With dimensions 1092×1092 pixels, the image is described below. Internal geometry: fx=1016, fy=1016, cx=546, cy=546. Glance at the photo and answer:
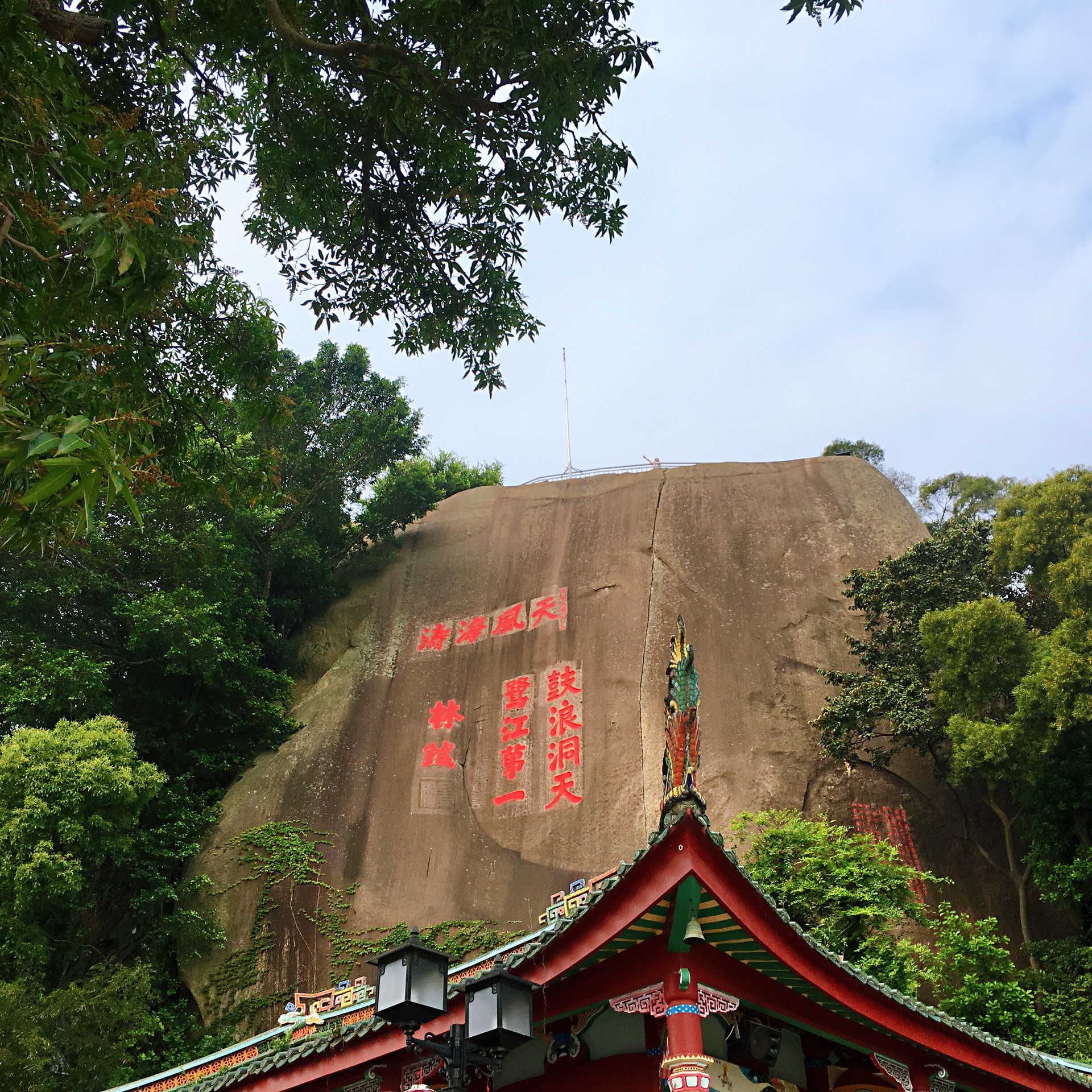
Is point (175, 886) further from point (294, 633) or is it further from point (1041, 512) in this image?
point (1041, 512)

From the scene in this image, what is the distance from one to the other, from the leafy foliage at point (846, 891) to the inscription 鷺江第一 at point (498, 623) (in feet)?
20.4

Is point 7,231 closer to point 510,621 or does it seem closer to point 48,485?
point 48,485

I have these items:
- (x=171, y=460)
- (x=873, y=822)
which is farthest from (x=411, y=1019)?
(x=873, y=822)

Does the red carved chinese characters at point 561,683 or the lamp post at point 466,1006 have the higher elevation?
the red carved chinese characters at point 561,683

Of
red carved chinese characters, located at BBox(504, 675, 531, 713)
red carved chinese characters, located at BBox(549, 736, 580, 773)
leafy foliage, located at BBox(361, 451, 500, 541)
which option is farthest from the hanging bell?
leafy foliage, located at BBox(361, 451, 500, 541)

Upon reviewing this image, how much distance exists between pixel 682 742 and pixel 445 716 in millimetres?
11282

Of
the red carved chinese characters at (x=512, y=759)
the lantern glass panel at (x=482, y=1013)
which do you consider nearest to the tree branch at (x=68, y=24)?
the lantern glass panel at (x=482, y=1013)

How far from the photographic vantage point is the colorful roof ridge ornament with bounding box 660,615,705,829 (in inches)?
183

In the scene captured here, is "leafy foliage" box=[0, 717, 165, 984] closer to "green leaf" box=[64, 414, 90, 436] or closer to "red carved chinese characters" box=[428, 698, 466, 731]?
"red carved chinese characters" box=[428, 698, 466, 731]

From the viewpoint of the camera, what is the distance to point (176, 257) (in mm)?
5617

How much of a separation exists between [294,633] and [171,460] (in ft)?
42.5

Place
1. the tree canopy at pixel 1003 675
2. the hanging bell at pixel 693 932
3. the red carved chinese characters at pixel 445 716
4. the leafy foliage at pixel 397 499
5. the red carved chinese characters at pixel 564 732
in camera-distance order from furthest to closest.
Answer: the leafy foliage at pixel 397 499
the red carved chinese characters at pixel 445 716
the red carved chinese characters at pixel 564 732
the tree canopy at pixel 1003 675
the hanging bell at pixel 693 932

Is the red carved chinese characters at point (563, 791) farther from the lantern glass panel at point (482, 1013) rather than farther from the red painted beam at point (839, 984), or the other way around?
the lantern glass panel at point (482, 1013)

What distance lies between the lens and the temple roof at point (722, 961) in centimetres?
460
